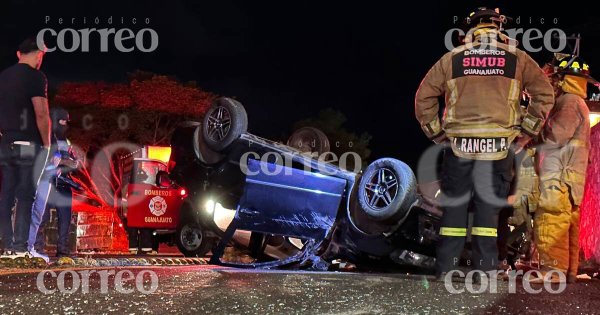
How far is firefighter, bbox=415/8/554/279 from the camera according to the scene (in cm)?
453

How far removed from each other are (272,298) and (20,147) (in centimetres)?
308

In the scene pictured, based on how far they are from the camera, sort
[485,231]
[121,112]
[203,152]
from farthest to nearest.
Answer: [121,112], [203,152], [485,231]

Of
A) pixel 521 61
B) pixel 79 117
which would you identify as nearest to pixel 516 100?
pixel 521 61

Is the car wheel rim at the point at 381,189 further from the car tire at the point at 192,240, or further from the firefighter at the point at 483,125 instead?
the car tire at the point at 192,240

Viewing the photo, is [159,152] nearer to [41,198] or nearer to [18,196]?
[41,198]

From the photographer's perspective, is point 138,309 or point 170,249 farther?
point 170,249

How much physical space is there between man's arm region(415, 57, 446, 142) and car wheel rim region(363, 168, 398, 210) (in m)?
0.69

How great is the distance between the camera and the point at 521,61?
459 centimetres

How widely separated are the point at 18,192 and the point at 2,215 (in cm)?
23

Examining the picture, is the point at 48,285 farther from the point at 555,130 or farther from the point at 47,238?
the point at 47,238

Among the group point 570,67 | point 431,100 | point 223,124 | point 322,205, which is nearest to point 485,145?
point 431,100

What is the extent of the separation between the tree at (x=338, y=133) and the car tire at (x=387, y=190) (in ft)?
116

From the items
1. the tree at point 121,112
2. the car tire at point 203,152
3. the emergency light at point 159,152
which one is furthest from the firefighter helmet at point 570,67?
the tree at point 121,112

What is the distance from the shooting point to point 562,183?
4.97 metres
